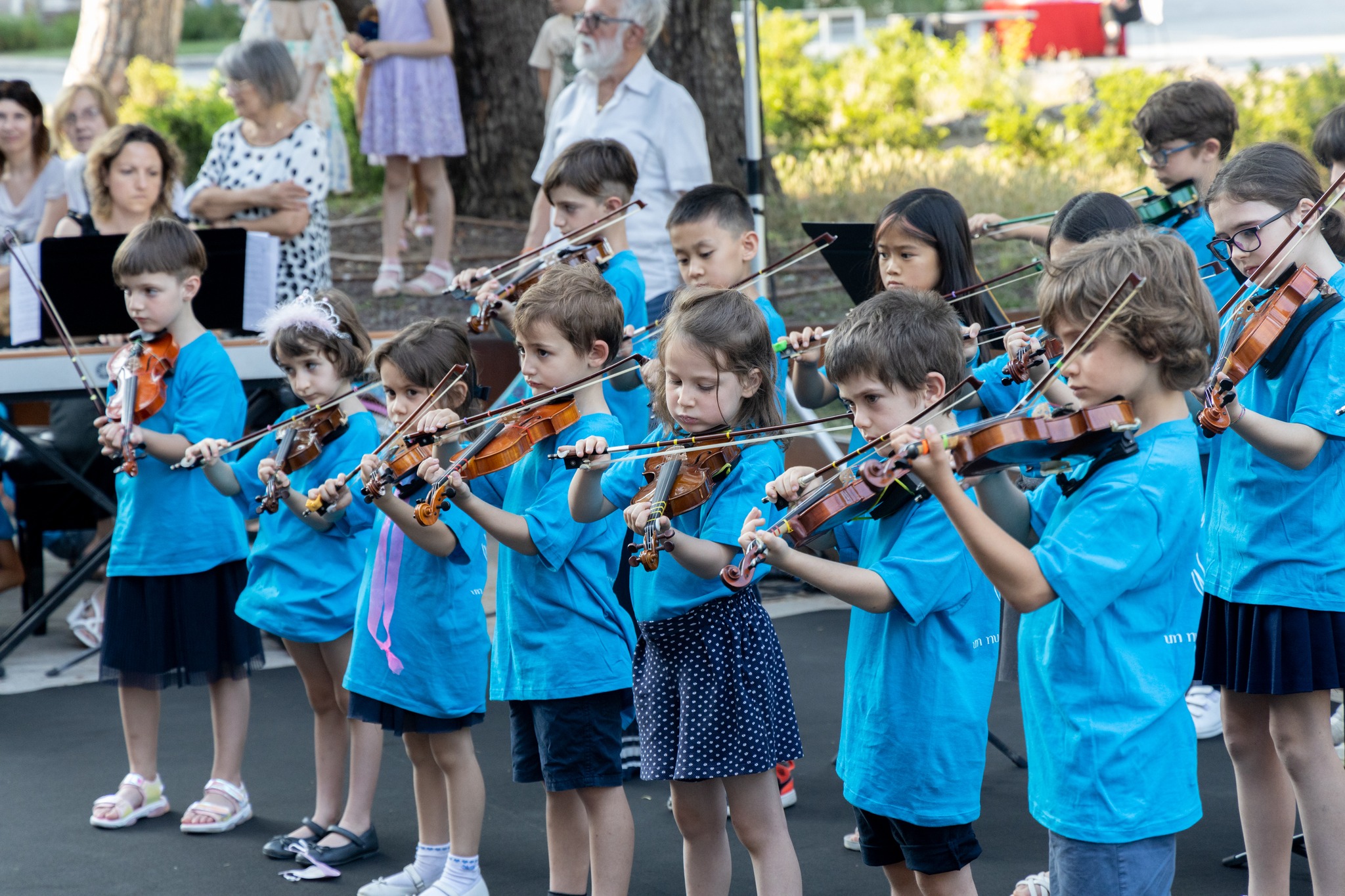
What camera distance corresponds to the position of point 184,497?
12.5 feet

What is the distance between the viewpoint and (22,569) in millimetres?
5590

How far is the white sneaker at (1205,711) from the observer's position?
161 inches

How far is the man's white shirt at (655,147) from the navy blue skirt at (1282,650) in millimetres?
2552

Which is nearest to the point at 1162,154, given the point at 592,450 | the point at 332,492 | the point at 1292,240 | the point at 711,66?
the point at 1292,240

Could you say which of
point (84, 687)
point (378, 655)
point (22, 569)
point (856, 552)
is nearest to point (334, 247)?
point (22, 569)

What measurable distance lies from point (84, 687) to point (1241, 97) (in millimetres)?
9189

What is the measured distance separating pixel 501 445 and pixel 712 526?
18.6 inches

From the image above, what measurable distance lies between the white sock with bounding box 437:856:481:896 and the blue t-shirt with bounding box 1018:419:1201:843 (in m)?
1.48

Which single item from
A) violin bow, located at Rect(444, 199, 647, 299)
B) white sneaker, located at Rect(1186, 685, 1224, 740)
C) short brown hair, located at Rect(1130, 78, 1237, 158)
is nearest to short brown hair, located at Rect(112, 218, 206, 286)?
violin bow, located at Rect(444, 199, 647, 299)

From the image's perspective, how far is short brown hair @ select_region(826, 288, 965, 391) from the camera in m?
2.37

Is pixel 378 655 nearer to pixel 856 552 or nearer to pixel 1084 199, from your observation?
pixel 856 552

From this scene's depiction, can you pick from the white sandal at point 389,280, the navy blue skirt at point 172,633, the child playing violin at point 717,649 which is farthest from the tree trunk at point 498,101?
the child playing violin at point 717,649

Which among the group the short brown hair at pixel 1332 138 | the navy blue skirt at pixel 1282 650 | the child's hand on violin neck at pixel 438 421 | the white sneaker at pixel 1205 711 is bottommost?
the white sneaker at pixel 1205 711

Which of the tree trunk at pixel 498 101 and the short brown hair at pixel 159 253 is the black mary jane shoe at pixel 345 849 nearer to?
the short brown hair at pixel 159 253
